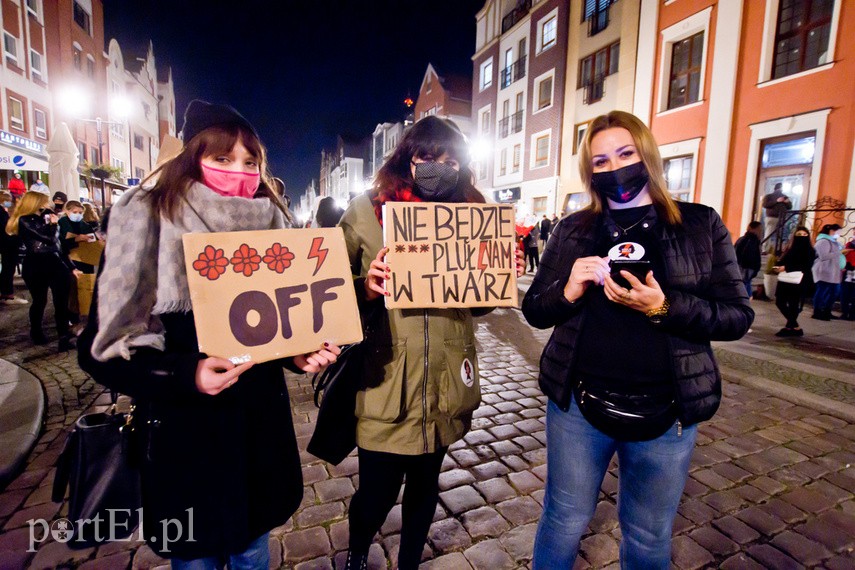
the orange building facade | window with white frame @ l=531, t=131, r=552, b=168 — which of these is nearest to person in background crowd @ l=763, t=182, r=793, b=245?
the orange building facade

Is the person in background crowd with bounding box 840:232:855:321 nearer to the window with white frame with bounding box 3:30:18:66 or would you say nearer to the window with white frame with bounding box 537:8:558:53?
the window with white frame with bounding box 537:8:558:53

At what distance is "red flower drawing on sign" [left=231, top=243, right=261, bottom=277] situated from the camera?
1486 mm

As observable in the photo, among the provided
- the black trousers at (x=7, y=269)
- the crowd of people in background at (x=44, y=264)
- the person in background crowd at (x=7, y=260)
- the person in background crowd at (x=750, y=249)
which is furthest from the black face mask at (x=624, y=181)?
the black trousers at (x=7, y=269)

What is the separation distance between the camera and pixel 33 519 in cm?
281

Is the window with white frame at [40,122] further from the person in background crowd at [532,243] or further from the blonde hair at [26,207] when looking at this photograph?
the person in background crowd at [532,243]

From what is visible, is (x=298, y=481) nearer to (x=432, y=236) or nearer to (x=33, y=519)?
(x=432, y=236)

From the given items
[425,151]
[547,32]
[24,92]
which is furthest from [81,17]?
[425,151]

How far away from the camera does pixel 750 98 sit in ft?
42.1

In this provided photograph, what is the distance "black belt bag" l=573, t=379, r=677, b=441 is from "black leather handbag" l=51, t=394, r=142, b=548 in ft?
5.64

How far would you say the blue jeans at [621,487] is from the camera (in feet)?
5.90

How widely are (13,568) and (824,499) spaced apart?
16.8 ft

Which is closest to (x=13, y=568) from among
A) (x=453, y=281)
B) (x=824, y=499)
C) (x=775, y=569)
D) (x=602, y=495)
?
(x=453, y=281)

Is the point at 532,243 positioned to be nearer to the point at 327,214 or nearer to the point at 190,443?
the point at 327,214

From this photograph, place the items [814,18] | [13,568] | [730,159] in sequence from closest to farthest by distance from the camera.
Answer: [13,568] → [814,18] → [730,159]
